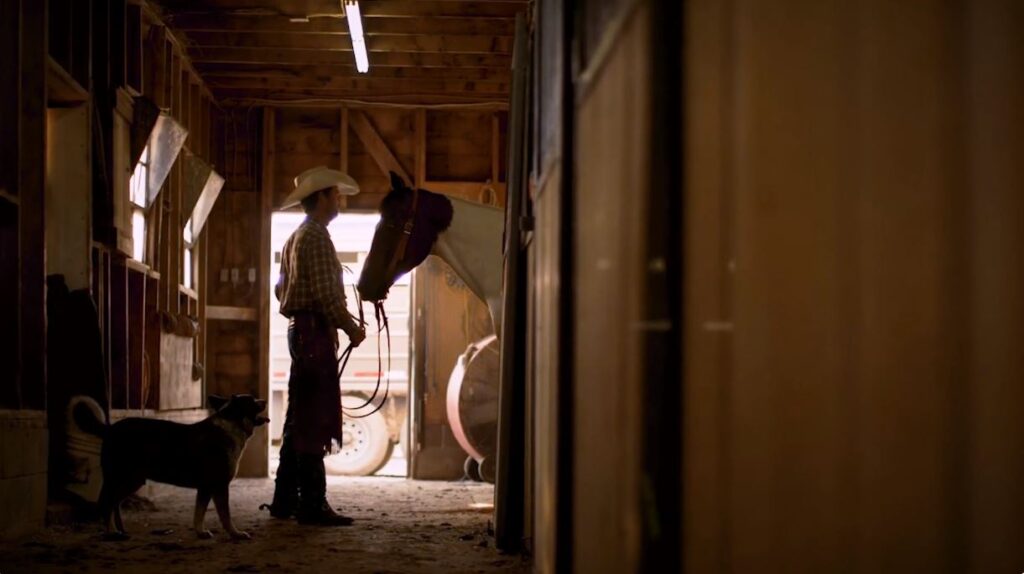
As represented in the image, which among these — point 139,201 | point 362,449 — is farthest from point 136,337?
point 362,449

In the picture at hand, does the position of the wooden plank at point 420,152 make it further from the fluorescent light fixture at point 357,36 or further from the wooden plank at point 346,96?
the fluorescent light fixture at point 357,36

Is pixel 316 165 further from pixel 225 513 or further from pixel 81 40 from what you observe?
pixel 225 513

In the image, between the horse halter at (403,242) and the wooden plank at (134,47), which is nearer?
the horse halter at (403,242)

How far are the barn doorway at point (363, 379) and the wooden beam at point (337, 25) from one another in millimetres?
2513

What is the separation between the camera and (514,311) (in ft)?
15.6

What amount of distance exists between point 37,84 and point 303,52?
393cm

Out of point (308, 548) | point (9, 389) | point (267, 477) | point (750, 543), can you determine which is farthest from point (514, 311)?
point (267, 477)

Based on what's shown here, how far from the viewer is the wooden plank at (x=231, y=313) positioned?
10266mm

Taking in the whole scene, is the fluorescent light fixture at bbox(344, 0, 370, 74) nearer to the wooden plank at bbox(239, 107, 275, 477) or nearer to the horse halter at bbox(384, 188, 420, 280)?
the wooden plank at bbox(239, 107, 275, 477)

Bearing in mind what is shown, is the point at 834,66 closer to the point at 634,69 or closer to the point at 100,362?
the point at 634,69

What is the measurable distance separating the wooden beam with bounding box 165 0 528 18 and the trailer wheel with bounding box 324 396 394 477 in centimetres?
436

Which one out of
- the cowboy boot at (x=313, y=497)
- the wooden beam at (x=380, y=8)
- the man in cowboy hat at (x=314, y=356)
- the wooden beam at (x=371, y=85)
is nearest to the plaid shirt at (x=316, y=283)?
the man in cowboy hat at (x=314, y=356)

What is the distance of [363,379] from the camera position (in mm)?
12102

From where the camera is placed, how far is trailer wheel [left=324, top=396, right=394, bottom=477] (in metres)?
11.3
